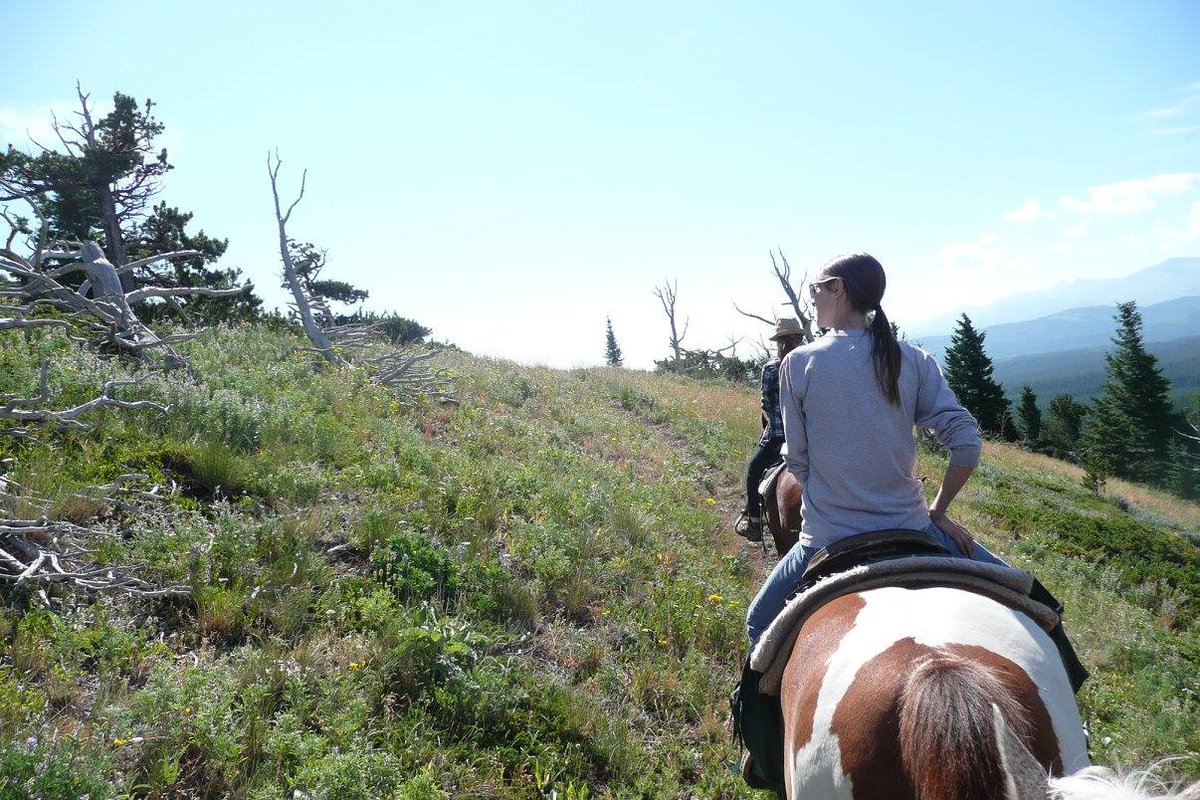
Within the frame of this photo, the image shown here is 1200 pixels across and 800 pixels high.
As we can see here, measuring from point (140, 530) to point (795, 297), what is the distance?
84.4 ft

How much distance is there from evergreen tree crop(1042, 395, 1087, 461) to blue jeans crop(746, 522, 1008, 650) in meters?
58.5

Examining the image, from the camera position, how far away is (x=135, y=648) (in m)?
3.56

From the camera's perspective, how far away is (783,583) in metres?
3.16

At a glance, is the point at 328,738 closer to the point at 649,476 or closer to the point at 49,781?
the point at 49,781

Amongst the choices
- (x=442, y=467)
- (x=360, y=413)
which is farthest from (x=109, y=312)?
(x=442, y=467)

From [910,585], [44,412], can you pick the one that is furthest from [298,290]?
[910,585]

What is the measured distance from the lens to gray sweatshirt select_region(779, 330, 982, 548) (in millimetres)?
2793

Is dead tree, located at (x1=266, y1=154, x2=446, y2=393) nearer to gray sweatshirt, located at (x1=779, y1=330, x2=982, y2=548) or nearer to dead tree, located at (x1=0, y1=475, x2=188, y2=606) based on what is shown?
dead tree, located at (x1=0, y1=475, x2=188, y2=606)

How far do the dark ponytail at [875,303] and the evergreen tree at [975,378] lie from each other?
162 ft

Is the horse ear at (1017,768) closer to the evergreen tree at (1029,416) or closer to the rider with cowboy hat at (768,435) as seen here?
the rider with cowboy hat at (768,435)

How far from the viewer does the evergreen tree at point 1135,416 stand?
4772 centimetres

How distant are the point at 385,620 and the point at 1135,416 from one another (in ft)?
204

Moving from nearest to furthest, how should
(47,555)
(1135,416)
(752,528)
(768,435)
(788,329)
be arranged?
1. (47,555)
2. (768,435)
3. (788,329)
4. (752,528)
5. (1135,416)

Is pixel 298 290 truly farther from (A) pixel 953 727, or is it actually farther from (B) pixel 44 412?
(A) pixel 953 727
